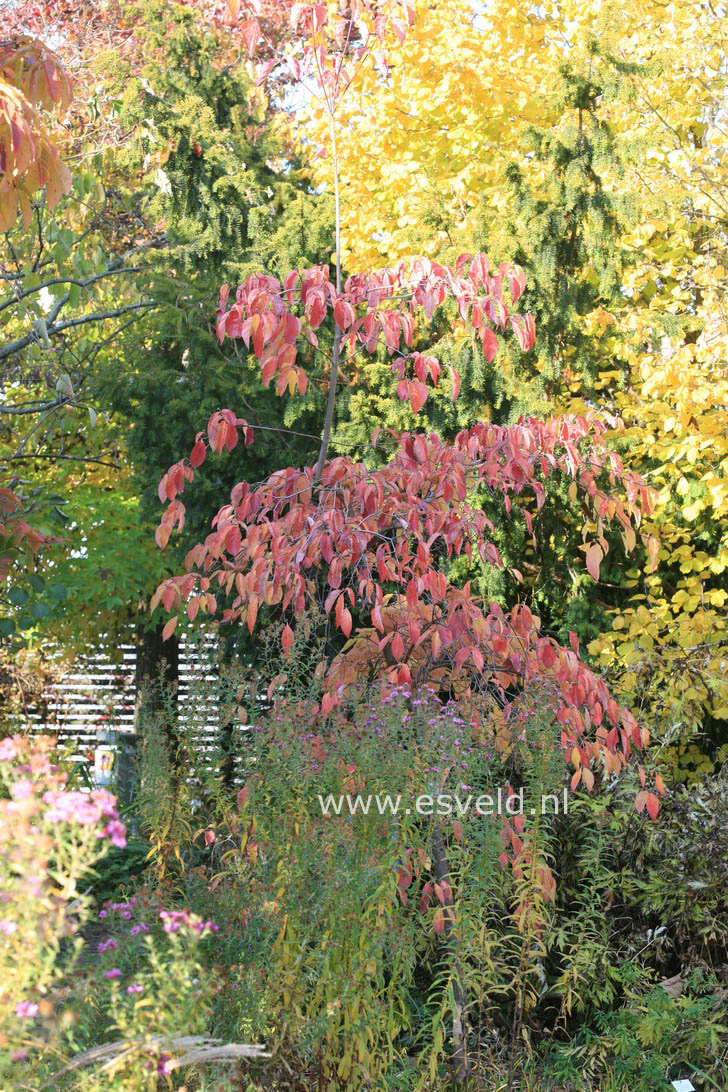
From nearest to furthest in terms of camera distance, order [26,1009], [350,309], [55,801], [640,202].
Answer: [26,1009]
[55,801]
[350,309]
[640,202]

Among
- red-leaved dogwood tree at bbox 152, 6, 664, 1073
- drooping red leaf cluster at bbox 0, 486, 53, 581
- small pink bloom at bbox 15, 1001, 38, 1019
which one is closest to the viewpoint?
small pink bloom at bbox 15, 1001, 38, 1019

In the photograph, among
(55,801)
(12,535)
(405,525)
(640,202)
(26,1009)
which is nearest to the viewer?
(26,1009)

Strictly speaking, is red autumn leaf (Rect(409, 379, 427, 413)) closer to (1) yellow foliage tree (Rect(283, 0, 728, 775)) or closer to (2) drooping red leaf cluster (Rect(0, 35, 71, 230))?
(2) drooping red leaf cluster (Rect(0, 35, 71, 230))

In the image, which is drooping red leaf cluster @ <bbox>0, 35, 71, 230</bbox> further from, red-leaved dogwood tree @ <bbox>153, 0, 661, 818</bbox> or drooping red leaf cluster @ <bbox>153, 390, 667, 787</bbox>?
drooping red leaf cluster @ <bbox>153, 390, 667, 787</bbox>

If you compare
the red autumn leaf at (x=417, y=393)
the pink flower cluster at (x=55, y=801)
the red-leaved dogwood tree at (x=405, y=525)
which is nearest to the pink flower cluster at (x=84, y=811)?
the pink flower cluster at (x=55, y=801)

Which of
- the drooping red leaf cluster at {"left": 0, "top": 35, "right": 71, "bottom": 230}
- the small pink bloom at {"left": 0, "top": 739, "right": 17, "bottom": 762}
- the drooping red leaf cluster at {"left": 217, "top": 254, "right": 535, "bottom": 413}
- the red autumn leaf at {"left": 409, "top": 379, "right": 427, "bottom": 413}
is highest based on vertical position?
the drooping red leaf cluster at {"left": 0, "top": 35, "right": 71, "bottom": 230}

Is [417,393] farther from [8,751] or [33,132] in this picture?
[8,751]

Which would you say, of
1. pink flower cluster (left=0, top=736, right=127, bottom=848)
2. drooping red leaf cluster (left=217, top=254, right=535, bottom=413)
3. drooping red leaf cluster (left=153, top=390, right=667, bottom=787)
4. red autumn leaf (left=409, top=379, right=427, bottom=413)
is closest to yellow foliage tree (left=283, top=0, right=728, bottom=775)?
drooping red leaf cluster (left=153, top=390, right=667, bottom=787)

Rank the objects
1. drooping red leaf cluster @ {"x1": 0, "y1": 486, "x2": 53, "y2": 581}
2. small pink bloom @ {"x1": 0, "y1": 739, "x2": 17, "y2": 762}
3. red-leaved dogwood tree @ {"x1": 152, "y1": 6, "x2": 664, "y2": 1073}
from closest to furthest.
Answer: small pink bloom @ {"x1": 0, "y1": 739, "x2": 17, "y2": 762}
red-leaved dogwood tree @ {"x1": 152, "y1": 6, "x2": 664, "y2": 1073}
drooping red leaf cluster @ {"x1": 0, "y1": 486, "x2": 53, "y2": 581}

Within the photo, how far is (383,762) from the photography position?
3.11 meters

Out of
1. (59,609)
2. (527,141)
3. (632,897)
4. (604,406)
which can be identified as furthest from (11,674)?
(632,897)

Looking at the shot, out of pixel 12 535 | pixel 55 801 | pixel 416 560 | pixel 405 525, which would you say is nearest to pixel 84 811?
pixel 55 801

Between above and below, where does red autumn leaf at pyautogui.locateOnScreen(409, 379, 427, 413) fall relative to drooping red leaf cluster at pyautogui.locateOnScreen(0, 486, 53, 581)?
above

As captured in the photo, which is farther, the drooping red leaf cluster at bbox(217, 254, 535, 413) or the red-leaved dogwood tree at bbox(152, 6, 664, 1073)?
the red-leaved dogwood tree at bbox(152, 6, 664, 1073)
